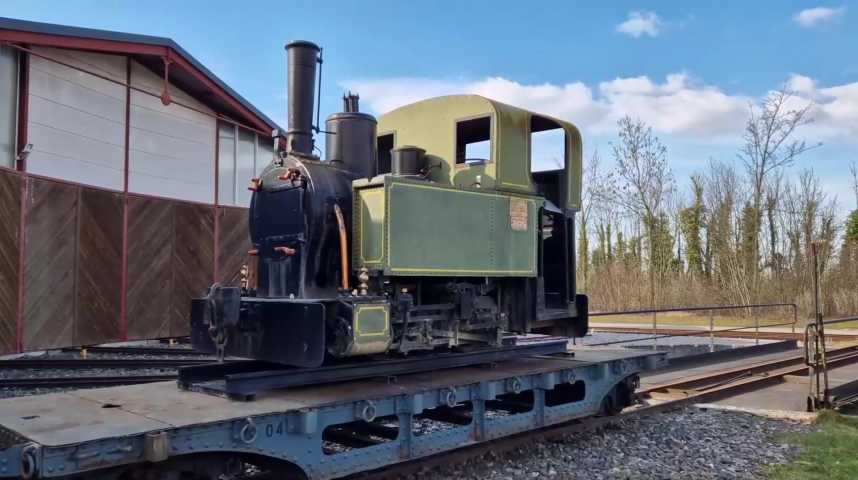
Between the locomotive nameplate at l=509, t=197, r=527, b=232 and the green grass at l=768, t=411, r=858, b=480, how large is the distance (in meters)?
3.02

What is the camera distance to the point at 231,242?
1434 cm

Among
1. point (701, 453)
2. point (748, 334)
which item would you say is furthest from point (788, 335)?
point (701, 453)

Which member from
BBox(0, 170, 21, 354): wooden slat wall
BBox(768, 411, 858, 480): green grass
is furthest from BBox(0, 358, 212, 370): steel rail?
BBox(768, 411, 858, 480): green grass

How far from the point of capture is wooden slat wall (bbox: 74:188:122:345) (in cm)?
1109

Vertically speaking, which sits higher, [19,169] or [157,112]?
[157,112]

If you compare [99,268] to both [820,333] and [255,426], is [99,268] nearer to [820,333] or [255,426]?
[255,426]

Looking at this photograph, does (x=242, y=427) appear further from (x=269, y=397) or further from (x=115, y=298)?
(x=115, y=298)

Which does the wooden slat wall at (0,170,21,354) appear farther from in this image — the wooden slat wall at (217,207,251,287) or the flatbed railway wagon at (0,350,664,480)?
the flatbed railway wagon at (0,350,664,480)

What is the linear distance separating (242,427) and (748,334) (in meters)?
17.5

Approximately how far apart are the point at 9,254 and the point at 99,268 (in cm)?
185

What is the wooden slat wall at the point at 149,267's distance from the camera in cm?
1216

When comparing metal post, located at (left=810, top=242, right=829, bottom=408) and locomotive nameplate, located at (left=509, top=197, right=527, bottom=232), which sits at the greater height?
locomotive nameplate, located at (left=509, top=197, right=527, bottom=232)

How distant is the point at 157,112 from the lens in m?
13.8

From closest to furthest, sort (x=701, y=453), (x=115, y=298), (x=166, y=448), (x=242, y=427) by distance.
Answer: (x=166, y=448), (x=242, y=427), (x=701, y=453), (x=115, y=298)
